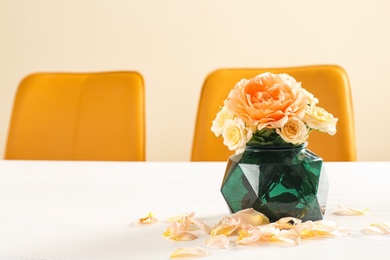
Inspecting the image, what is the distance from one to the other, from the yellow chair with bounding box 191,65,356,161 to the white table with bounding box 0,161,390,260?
0.29 metres

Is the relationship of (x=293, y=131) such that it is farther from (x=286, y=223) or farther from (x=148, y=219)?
(x=148, y=219)

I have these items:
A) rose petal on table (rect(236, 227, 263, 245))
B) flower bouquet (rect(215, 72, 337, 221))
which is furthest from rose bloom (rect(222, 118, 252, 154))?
rose petal on table (rect(236, 227, 263, 245))

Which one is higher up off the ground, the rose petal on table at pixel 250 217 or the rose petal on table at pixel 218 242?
the rose petal on table at pixel 250 217

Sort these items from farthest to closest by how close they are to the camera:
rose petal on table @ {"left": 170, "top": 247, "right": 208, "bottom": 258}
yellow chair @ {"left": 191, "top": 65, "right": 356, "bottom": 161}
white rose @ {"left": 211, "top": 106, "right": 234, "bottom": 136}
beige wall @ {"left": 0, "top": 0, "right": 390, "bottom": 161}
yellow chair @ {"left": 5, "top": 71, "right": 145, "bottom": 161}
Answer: beige wall @ {"left": 0, "top": 0, "right": 390, "bottom": 161} → yellow chair @ {"left": 5, "top": 71, "right": 145, "bottom": 161} → yellow chair @ {"left": 191, "top": 65, "right": 356, "bottom": 161} → white rose @ {"left": 211, "top": 106, "right": 234, "bottom": 136} → rose petal on table @ {"left": 170, "top": 247, "right": 208, "bottom": 258}

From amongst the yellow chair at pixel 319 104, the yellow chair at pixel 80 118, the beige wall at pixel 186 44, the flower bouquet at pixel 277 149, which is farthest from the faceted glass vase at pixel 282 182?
the beige wall at pixel 186 44

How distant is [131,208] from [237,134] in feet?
0.78

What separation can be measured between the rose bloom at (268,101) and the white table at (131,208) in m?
0.14

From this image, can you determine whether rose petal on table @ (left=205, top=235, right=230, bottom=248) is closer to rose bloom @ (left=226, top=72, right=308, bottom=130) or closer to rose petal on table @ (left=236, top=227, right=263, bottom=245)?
rose petal on table @ (left=236, top=227, right=263, bottom=245)

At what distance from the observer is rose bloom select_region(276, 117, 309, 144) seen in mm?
663

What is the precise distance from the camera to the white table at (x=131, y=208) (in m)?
0.61

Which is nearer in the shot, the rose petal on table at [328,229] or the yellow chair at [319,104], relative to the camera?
the rose petal on table at [328,229]

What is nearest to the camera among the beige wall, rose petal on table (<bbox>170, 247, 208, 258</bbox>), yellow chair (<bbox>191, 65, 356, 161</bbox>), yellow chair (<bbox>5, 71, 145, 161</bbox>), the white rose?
rose petal on table (<bbox>170, 247, 208, 258</bbox>)

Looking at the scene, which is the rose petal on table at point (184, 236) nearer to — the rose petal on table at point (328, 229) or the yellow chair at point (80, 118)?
the rose petal on table at point (328, 229)

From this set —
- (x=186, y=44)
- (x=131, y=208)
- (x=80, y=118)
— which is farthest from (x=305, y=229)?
(x=186, y=44)
